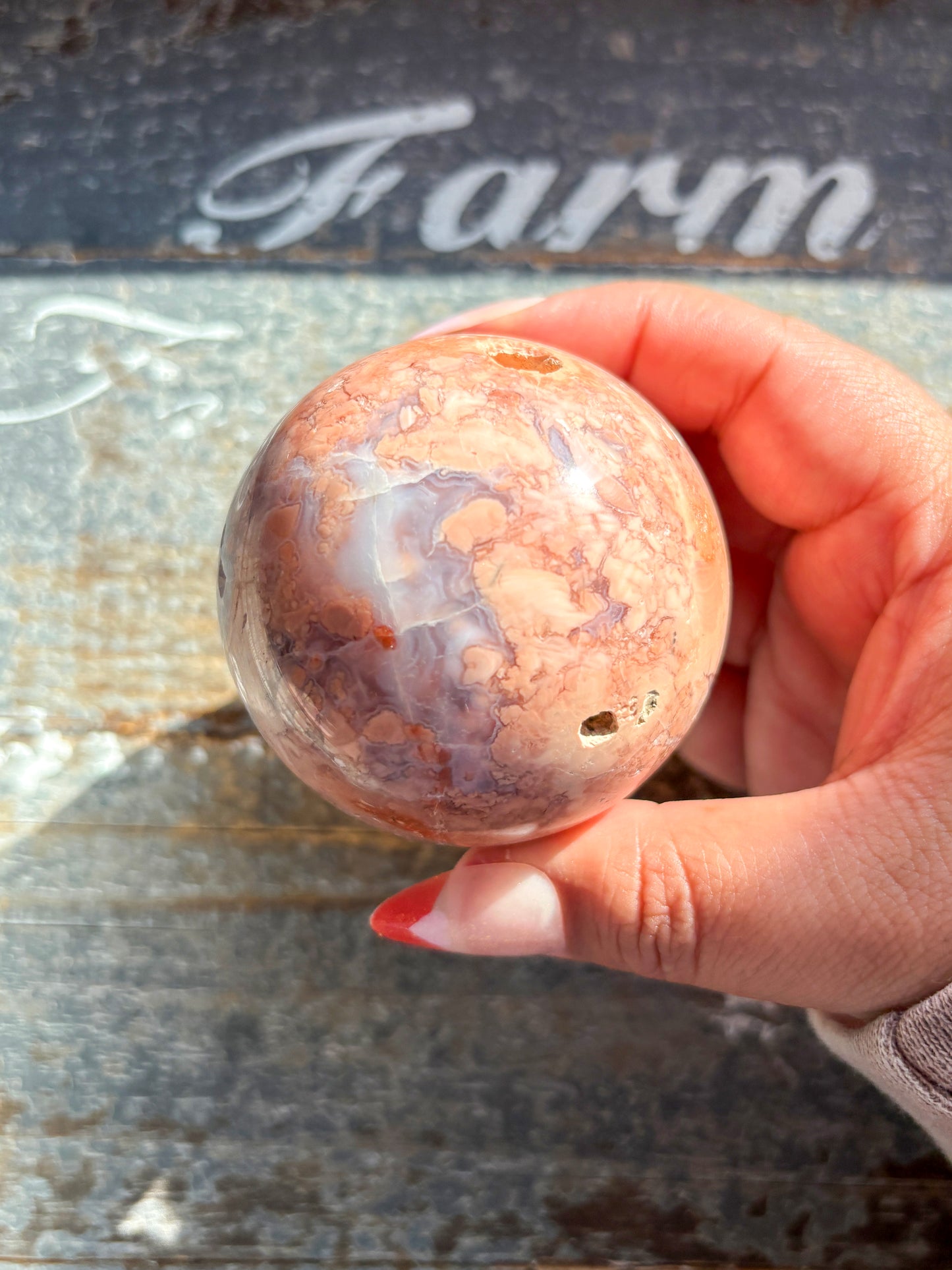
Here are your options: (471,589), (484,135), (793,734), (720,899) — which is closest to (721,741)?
(793,734)

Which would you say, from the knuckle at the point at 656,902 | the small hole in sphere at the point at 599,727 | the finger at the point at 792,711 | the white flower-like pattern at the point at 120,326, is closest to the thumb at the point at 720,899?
the knuckle at the point at 656,902

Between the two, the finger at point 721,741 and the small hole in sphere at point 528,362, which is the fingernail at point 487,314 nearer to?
the small hole in sphere at point 528,362

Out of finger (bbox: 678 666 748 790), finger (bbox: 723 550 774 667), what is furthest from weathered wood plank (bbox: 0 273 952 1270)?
finger (bbox: 723 550 774 667)

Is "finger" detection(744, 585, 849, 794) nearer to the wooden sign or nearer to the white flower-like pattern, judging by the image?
the wooden sign

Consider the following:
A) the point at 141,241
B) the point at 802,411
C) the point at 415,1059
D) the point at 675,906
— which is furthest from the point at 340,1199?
the point at 141,241

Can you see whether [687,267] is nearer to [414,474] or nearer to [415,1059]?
[414,474]

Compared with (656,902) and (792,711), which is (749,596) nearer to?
(792,711)
